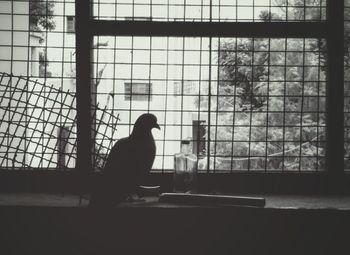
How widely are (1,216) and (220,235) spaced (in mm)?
1205

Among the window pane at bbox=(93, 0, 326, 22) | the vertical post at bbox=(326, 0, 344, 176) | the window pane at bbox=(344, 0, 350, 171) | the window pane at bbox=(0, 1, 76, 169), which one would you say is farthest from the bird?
the window pane at bbox=(344, 0, 350, 171)

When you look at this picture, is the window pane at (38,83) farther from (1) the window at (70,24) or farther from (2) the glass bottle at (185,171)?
(2) the glass bottle at (185,171)

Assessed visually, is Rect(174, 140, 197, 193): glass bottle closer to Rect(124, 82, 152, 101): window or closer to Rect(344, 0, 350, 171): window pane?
Rect(124, 82, 152, 101): window

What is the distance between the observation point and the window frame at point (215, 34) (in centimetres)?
281

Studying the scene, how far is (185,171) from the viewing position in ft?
9.36

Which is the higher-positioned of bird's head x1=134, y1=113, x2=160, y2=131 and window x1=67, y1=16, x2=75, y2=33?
window x1=67, y1=16, x2=75, y2=33

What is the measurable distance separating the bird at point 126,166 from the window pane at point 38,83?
16.3 inches

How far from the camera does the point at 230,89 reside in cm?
291

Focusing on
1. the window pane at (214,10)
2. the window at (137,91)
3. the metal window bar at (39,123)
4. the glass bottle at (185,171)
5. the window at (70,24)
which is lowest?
the glass bottle at (185,171)

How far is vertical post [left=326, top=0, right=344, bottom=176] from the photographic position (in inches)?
111

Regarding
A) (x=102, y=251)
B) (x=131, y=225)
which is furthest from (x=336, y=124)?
(x=102, y=251)

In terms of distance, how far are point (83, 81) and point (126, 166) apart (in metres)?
0.64

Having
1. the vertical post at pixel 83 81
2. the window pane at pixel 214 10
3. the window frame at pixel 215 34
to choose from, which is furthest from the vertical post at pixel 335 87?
the vertical post at pixel 83 81

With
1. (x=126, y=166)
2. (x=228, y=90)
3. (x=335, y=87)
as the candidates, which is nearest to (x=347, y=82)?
(x=335, y=87)
